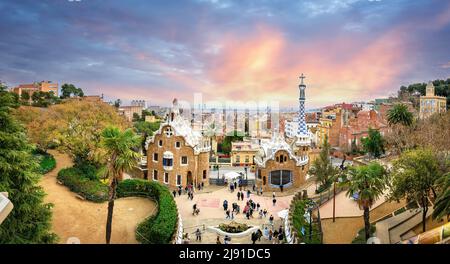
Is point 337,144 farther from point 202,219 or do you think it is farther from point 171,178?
point 202,219

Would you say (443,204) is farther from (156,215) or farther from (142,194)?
(142,194)

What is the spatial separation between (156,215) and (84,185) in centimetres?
668

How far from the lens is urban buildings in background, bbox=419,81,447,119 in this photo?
34328 millimetres

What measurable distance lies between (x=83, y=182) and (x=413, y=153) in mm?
20133

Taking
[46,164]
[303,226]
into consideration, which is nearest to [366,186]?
[303,226]

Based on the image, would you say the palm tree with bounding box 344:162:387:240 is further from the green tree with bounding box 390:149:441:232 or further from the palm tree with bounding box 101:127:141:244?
the palm tree with bounding box 101:127:141:244

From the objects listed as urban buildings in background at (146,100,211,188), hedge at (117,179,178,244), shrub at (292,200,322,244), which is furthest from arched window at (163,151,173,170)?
shrub at (292,200,322,244)

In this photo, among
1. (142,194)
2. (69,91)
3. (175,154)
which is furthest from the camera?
(69,91)

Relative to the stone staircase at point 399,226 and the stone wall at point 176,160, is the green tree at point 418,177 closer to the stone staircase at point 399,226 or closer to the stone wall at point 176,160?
the stone staircase at point 399,226

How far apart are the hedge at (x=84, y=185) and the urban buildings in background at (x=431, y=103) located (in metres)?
29.9

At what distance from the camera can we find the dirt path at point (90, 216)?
59.2ft

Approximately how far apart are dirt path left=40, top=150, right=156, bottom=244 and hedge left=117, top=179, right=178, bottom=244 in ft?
1.70

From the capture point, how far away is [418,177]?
659 inches
